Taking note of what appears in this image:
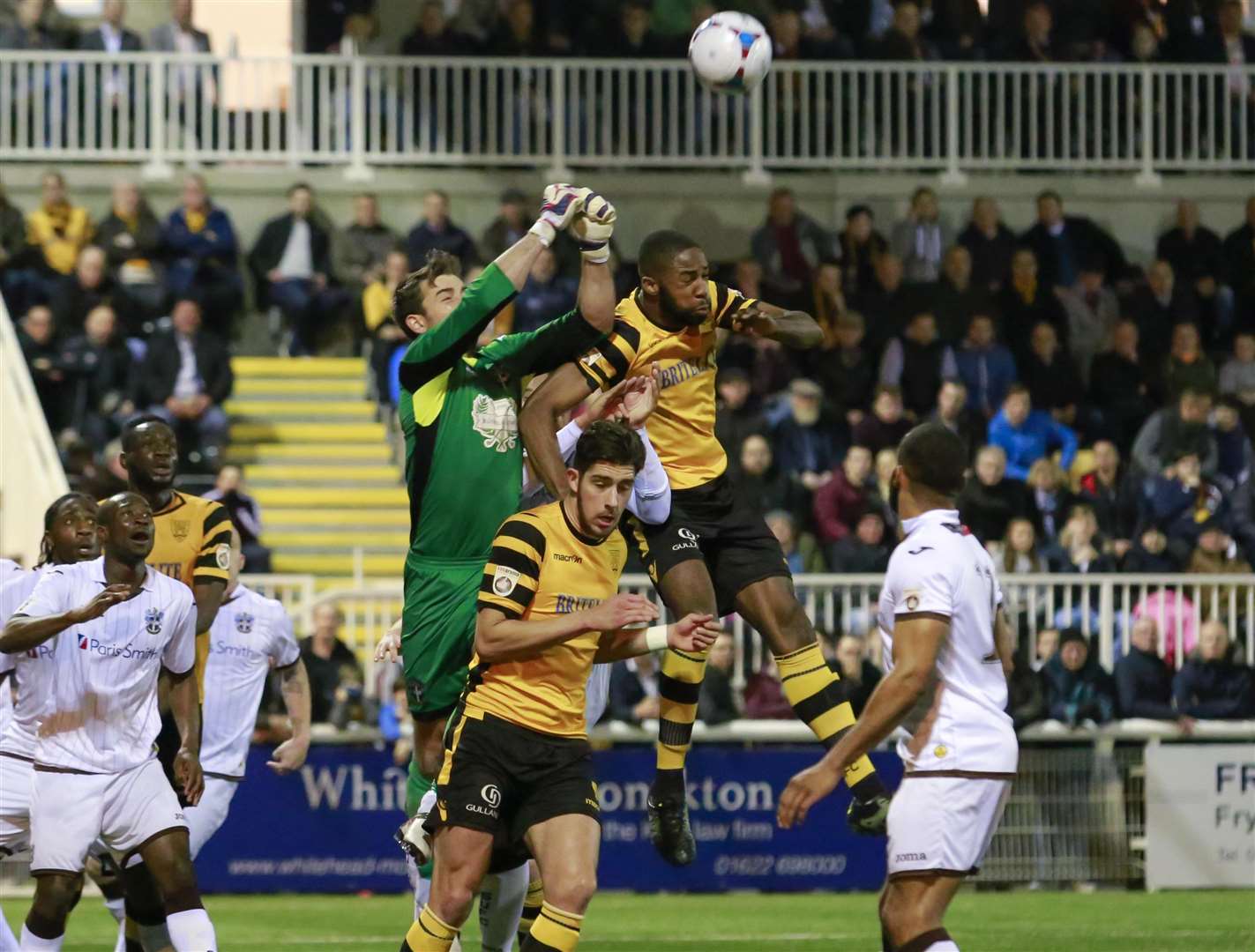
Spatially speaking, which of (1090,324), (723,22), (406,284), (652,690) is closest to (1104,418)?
(1090,324)

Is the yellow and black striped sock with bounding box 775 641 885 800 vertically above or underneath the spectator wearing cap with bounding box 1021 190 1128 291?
underneath

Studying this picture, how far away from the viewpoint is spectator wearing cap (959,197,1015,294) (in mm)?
22859

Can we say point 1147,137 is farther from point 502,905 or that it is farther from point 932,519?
point 932,519

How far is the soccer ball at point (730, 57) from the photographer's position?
11.1 m

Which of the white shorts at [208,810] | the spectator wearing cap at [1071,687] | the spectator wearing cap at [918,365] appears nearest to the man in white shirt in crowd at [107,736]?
the white shorts at [208,810]

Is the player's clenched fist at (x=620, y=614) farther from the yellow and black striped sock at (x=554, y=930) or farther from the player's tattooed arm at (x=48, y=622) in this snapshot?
the player's tattooed arm at (x=48, y=622)

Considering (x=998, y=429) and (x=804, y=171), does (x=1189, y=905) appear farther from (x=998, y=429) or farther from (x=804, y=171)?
(x=804, y=171)

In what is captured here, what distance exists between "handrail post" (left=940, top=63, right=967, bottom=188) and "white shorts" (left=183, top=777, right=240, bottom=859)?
47.5ft

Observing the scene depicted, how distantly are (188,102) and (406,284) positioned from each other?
14873 millimetres

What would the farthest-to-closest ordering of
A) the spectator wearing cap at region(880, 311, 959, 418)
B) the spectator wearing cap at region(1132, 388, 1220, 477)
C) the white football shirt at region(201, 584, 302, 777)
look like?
the spectator wearing cap at region(880, 311, 959, 418)
the spectator wearing cap at region(1132, 388, 1220, 477)
the white football shirt at region(201, 584, 302, 777)

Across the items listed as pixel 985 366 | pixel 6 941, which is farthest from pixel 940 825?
pixel 985 366

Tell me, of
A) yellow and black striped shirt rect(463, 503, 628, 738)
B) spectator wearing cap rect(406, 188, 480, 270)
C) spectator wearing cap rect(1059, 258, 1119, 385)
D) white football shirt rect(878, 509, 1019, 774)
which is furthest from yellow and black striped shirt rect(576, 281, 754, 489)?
spectator wearing cap rect(1059, 258, 1119, 385)

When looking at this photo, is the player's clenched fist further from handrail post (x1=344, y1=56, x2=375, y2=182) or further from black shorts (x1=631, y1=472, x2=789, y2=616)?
handrail post (x1=344, y1=56, x2=375, y2=182)

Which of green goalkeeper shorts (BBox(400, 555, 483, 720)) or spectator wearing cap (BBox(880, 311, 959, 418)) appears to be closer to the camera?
green goalkeeper shorts (BBox(400, 555, 483, 720))
